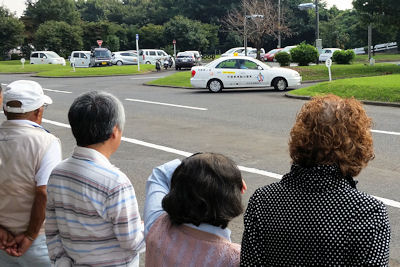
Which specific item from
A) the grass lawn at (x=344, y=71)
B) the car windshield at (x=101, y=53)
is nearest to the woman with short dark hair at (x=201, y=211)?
the grass lawn at (x=344, y=71)

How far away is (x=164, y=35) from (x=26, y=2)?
26776mm

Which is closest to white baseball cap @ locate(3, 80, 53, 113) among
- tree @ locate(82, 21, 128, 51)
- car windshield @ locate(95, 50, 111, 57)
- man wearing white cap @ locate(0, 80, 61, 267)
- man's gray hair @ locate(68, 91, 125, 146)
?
man wearing white cap @ locate(0, 80, 61, 267)

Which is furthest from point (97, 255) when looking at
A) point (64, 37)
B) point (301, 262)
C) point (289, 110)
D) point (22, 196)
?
point (64, 37)

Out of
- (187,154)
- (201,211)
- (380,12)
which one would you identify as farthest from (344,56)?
(201,211)

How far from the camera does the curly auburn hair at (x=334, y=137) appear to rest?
2.24 meters

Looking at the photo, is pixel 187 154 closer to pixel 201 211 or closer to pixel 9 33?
pixel 201 211

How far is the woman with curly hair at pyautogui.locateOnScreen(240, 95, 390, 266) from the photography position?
6.88 ft

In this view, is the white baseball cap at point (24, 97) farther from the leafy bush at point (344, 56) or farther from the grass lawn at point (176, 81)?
the leafy bush at point (344, 56)

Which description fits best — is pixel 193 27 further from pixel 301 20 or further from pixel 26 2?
pixel 26 2

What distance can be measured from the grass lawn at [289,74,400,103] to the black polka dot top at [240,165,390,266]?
50.1 feet

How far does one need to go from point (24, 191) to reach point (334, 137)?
1.90m

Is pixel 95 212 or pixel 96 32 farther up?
pixel 96 32

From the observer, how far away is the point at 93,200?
8.61 ft

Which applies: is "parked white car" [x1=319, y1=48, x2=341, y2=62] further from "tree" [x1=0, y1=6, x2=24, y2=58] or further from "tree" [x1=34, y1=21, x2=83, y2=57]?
"tree" [x1=0, y1=6, x2=24, y2=58]
